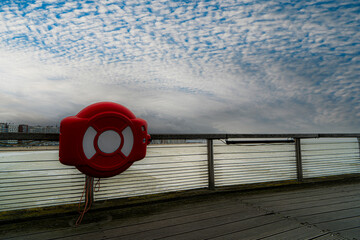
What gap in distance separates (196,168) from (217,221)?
0.95m

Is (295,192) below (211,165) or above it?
below

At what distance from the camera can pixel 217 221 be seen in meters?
1.64

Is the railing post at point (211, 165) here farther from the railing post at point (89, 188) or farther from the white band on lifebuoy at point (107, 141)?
the railing post at point (89, 188)

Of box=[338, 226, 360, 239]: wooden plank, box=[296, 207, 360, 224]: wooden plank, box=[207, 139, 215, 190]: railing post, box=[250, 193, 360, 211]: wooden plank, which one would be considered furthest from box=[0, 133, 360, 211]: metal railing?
box=[338, 226, 360, 239]: wooden plank

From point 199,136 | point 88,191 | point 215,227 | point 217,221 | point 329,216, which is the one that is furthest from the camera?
point 199,136

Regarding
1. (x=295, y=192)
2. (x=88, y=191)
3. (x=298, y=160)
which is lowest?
(x=295, y=192)

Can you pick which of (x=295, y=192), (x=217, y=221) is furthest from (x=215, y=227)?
(x=295, y=192)

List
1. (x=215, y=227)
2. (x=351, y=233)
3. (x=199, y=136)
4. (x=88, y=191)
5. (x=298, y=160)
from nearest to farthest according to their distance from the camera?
(x=351, y=233), (x=215, y=227), (x=88, y=191), (x=199, y=136), (x=298, y=160)

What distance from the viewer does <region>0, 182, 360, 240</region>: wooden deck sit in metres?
1.42

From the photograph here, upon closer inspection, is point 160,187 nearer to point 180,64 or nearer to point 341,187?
point 341,187

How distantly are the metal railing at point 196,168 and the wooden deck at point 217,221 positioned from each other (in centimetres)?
27

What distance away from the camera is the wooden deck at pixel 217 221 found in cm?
142

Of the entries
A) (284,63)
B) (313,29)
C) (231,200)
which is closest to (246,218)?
(231,200)

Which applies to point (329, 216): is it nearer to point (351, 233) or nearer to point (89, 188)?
point (351, 233)
